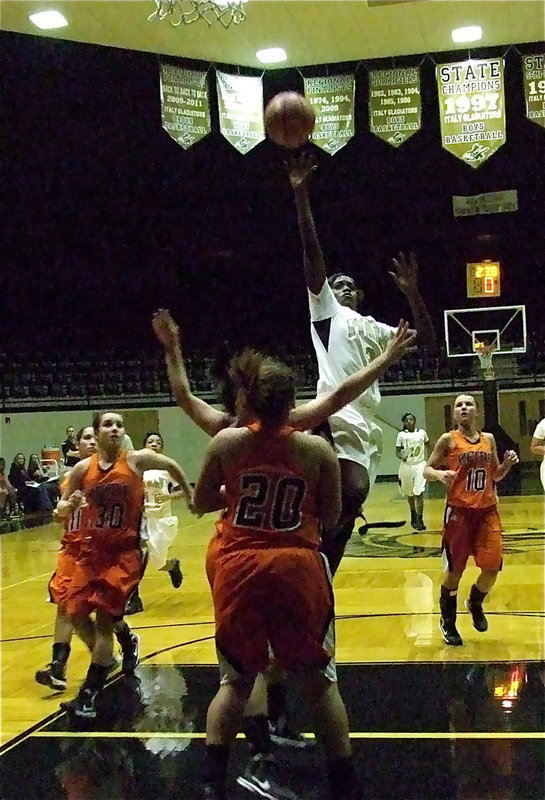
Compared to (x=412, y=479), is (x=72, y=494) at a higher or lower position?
higher

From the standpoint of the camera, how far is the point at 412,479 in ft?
40.7

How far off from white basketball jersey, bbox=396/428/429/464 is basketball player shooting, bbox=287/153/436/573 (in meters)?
8.86

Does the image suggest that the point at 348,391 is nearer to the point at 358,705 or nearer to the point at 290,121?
the point at 290,121

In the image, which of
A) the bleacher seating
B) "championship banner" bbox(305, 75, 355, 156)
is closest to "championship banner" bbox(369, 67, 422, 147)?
"championship banner" bbox(305, 75, 355, 156)

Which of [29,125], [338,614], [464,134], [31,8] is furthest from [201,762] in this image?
[29,125]

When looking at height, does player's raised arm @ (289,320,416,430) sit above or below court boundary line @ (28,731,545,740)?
above

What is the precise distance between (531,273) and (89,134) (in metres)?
10.5

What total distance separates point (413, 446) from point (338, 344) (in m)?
9.28

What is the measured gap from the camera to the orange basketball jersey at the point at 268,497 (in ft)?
9.53

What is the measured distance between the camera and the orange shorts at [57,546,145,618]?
4.60 meters

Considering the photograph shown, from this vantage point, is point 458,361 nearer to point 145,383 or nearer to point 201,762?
point 145,383

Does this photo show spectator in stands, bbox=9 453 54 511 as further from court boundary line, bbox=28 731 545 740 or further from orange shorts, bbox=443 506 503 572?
court boundary line, bbox=28 731 545 740

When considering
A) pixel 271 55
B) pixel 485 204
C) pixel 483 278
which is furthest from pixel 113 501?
pixel 483 278

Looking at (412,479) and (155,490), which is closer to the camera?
(155,490)
